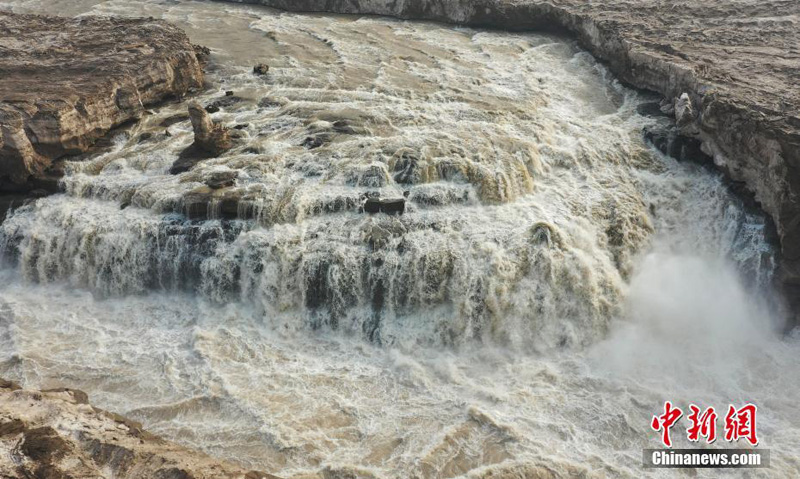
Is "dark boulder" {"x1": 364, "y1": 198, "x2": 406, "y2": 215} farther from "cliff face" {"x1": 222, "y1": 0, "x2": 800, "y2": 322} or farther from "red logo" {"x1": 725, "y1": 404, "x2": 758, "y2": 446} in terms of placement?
"cliff face" {"x1": 222, "y1": 0, "x2": 800, "y2": 322}

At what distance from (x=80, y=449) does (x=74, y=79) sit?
12.8 m

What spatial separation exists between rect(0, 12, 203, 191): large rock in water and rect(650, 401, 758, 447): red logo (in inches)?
592

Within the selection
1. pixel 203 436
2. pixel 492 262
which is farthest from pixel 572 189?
pixel 203 436

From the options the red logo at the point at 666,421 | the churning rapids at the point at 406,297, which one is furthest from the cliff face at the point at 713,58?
the red logo at the point at 666,421

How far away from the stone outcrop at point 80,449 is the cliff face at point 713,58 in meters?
12.1

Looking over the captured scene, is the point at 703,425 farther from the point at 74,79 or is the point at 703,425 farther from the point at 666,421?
the point at 74,79

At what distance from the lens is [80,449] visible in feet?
27.7

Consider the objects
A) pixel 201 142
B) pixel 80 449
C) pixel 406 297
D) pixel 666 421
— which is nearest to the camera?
pixel 80 449

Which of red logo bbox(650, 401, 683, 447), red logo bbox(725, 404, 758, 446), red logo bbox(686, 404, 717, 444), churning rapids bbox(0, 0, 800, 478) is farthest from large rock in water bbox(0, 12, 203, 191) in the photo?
red logo bbox(725, 404, 758, 446)

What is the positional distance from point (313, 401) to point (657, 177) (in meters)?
10.4

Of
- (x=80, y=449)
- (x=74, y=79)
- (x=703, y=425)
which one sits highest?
(x=74, y=79)

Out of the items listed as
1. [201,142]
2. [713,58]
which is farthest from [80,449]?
[713,58]

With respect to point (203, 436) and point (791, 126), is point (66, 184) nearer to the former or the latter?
point (203, 436)

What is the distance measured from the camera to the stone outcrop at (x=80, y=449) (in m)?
8.05
